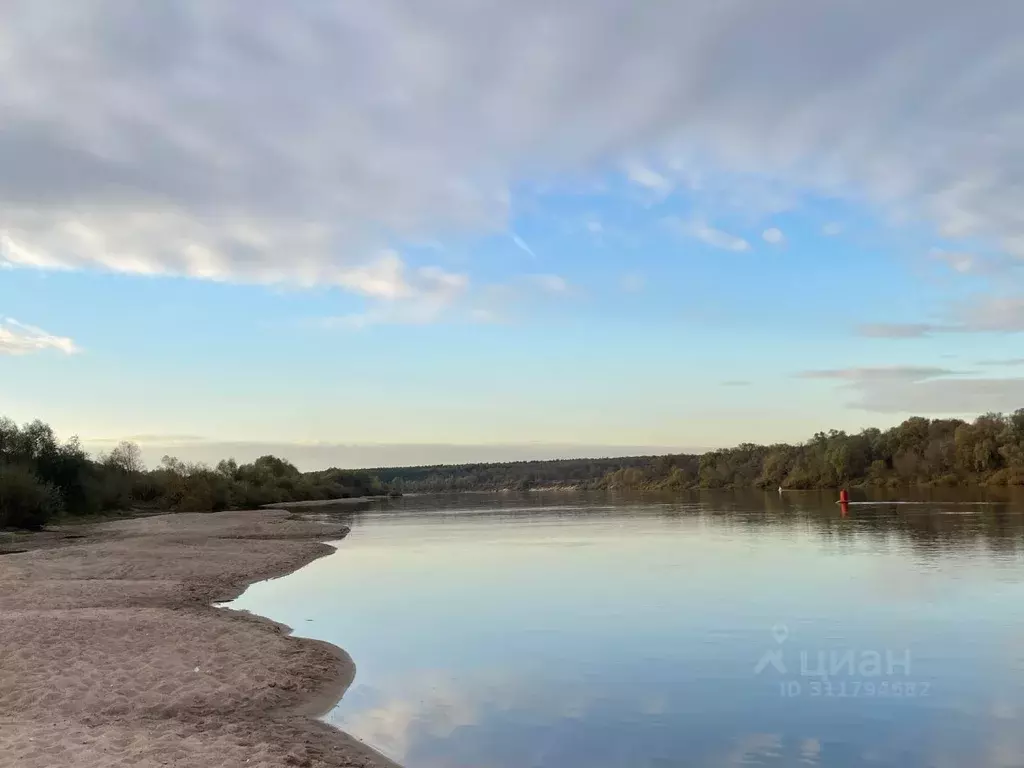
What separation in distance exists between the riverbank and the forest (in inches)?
1462

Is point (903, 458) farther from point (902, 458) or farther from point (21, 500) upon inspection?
point (21, 500)

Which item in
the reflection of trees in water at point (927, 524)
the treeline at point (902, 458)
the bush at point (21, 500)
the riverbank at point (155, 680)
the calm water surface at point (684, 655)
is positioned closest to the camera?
the riverbank at point (155, 680)

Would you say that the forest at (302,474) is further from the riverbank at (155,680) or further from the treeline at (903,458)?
the riverbank at (155,680)

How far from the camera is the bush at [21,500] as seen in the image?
53.2m

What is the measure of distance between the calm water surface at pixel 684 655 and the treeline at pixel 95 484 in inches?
1205

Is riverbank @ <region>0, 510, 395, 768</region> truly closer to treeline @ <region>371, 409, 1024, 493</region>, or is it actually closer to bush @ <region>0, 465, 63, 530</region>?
bush @ <region>0, 465, 63, 530</region>

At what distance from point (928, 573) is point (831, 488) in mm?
120467

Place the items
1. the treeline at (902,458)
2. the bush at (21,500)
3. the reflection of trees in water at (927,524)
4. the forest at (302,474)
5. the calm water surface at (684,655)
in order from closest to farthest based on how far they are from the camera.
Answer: the calm water surface at (684,655)
the reflection of trees in water at (927,524)
the bush at (21,500)
the forest at (302,474)
the treeline at (902,458)

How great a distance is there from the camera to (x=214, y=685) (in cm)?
1395

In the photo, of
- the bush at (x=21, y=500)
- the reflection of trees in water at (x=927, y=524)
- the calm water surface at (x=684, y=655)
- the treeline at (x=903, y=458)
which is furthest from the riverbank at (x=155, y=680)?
the treeline at (x=903, y=458)

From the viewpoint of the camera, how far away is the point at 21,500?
54.4 m

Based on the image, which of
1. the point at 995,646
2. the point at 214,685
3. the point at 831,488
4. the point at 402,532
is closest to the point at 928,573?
the point at 995,646

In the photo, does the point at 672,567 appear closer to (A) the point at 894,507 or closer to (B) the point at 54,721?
(B) the point at 54,721

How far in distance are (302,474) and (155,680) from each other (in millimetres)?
175906
